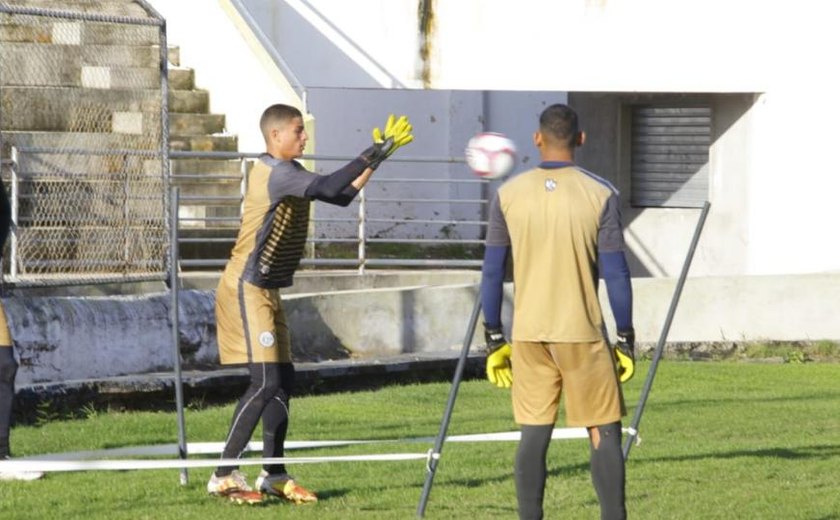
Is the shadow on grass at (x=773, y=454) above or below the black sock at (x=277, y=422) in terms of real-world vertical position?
below

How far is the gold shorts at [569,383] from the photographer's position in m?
8.07

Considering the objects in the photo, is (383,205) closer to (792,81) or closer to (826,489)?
(792,81)

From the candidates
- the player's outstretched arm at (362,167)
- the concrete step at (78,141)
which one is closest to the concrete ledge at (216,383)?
the concrete step at (78,141)

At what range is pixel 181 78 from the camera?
21.2 metres

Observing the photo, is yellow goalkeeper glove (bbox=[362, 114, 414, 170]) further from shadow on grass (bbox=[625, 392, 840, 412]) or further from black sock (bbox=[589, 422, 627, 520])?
shadow on grass (bbox=[625, 392, 840, 412])

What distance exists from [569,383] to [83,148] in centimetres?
913

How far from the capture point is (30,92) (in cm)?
1766

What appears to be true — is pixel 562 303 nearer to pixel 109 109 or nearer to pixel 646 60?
pixel 109 109

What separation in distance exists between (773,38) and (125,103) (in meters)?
7.85

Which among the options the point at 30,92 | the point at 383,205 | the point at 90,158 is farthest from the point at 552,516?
the point at 383,205

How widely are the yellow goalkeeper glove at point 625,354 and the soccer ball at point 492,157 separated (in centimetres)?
98

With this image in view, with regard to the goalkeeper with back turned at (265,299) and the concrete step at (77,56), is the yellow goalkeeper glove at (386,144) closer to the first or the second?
the goalkeeper with back turned at (265,299)

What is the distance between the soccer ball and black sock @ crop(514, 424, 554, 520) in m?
1.23

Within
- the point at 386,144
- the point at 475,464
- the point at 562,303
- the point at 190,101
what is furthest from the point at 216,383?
the point at 190,101
